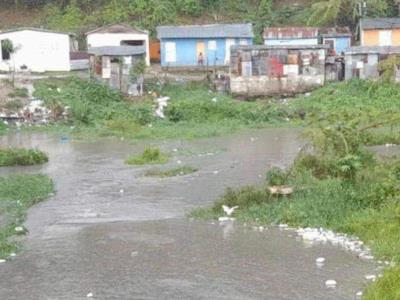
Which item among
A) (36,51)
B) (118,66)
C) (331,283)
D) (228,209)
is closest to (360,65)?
(118,66)

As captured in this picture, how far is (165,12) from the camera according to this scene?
49.3 metres

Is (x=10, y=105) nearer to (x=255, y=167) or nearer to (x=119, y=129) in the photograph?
(x=119, y=129)

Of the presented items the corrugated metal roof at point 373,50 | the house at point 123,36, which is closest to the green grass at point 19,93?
the house at point 123,36

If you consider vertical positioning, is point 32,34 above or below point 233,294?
above

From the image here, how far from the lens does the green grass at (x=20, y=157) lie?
24.0 m

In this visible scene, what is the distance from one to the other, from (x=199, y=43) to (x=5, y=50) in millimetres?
10943

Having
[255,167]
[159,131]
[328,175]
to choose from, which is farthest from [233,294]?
[159,131]

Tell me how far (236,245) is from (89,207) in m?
5.19

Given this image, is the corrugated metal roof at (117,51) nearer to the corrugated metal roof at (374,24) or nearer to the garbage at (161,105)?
the garbage at (161,105)

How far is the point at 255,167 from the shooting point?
2220 cm

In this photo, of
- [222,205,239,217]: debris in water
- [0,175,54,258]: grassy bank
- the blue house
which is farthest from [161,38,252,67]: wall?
[222,205,239,217]: debris in water

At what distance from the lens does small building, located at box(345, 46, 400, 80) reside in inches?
1516

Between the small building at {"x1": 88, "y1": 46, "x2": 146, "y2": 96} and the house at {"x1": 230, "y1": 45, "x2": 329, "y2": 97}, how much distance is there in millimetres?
5000

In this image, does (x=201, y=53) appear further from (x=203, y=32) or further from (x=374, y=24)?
(x=374, y=24)
